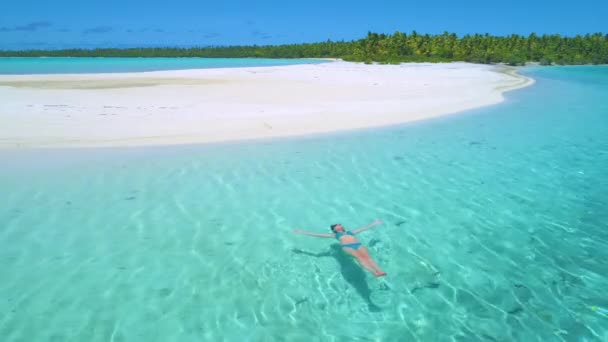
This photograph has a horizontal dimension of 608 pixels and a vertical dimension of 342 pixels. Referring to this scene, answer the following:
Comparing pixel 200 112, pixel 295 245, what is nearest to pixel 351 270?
pixel 295 245

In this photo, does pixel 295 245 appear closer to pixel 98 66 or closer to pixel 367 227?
pixel 367 227

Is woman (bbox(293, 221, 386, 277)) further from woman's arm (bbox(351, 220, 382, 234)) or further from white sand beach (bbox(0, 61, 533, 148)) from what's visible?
white sand beach (bbox(0, 61, 533, 148))

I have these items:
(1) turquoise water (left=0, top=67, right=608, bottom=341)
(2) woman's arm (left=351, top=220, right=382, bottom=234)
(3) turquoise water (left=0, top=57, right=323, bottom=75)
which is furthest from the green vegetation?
(2) woman's arm (left=351, top=220, right=382, bottom=234)

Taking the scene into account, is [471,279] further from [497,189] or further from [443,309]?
[497,189]

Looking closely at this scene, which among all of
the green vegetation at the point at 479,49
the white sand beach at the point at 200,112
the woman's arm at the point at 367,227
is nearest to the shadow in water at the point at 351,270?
the woman's arm at the point at 367,227

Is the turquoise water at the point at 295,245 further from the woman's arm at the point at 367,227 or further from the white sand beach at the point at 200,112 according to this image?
the white sand beach at the point at 200,112
